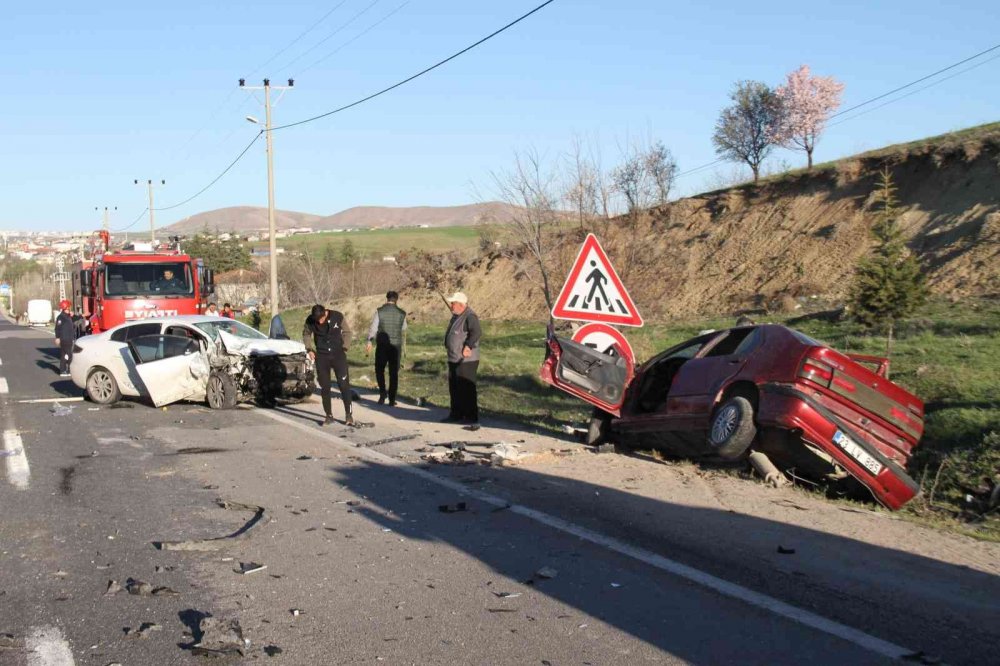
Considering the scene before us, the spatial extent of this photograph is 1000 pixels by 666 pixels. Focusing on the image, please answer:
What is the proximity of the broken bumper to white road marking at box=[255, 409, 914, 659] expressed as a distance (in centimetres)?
201

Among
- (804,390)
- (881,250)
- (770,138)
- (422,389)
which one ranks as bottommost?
(422,389)

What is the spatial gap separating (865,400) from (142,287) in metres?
17.9

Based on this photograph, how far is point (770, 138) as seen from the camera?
137ft

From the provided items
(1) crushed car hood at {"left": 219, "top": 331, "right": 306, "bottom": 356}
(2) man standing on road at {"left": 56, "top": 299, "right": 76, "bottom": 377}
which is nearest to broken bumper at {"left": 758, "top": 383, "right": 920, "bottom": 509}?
(1) crushed car hood at {"left": 219, "top": 331, "right": 306, "bottom": 356}

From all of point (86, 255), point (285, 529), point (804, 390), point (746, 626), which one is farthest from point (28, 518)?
point (86, 255)

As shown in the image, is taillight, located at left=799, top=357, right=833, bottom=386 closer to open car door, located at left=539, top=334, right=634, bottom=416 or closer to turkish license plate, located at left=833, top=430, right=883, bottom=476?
turkish license plate, located at left=833, top=430, right=883, bottom=476

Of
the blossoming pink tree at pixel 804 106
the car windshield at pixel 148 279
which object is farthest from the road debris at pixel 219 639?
the blossoming pink tree at pixel 804 106

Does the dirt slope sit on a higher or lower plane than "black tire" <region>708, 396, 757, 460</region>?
higher

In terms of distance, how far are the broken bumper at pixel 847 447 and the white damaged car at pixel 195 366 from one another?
375 inches

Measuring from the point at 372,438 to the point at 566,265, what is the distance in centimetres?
1454

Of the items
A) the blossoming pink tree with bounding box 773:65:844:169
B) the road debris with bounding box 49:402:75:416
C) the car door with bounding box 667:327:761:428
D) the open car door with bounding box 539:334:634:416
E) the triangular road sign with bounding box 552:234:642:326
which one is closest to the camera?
the car door with bounding box 667:327:761:428

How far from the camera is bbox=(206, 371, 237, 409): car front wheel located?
1495cm

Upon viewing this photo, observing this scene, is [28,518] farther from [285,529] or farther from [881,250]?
[881,250]

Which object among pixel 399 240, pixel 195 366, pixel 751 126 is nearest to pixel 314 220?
pixel 399 240
